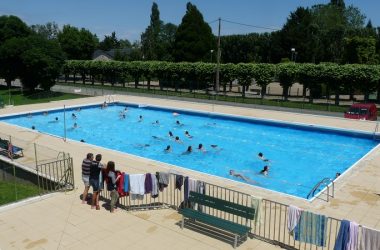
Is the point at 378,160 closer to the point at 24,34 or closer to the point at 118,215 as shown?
the point at 118,215

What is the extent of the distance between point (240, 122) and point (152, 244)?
903 inches

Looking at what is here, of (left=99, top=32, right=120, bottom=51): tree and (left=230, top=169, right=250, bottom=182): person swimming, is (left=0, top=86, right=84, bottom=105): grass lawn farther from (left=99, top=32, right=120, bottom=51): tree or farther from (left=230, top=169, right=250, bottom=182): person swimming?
(left=99, top=32, right=120, bottom=51): tree

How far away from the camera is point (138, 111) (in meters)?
36.8

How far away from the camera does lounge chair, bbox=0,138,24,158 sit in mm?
16297

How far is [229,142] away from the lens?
26344mm

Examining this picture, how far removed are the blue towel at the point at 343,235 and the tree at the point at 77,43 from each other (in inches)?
3042

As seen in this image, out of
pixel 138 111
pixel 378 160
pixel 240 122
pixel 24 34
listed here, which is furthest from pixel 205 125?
pixel 24 34

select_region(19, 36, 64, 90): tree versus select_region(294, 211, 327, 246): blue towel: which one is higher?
select_region(19, 36, 64, 90): tree

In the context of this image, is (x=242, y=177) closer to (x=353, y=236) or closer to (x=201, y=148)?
(x=201, y=148)

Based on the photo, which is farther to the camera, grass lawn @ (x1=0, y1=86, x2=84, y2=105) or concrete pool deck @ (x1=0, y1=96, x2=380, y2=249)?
grass lawn @ (x1=0, y1=86, x2=84, y2=105)

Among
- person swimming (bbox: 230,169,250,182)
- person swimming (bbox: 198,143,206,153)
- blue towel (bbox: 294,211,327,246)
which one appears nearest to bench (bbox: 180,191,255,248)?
blue towel (bbox: 294,211,327,246)

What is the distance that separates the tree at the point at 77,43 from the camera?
7862cm

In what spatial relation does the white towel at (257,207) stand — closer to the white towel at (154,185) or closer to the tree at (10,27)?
the white towel at (154,185)

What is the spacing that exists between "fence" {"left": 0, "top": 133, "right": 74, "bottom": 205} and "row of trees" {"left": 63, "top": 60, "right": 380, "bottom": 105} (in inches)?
1109
